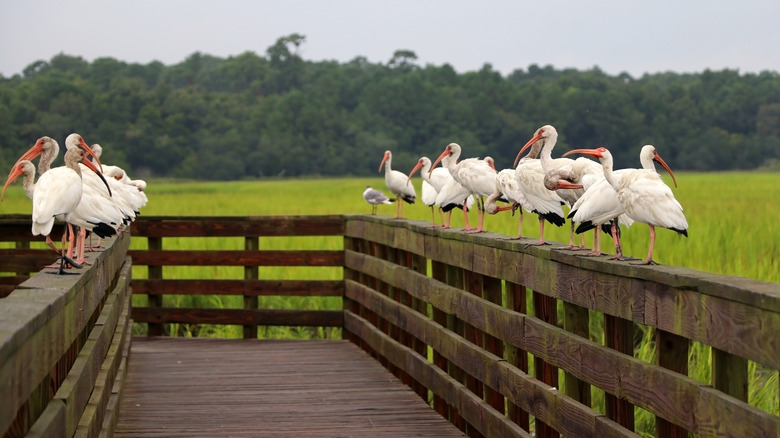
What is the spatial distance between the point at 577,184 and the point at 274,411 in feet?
7.75

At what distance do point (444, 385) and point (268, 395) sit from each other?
4.54 feet

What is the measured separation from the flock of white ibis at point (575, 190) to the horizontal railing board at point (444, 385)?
80 centimetres

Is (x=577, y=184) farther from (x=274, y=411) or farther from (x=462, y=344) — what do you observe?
(x=274, y=411)

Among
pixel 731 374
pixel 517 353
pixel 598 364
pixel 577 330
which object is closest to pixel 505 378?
pixel 517 353

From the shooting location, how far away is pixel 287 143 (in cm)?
5775

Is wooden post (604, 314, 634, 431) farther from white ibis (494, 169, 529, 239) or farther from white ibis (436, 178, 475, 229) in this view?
white ibis (436, 178, 475, 229)

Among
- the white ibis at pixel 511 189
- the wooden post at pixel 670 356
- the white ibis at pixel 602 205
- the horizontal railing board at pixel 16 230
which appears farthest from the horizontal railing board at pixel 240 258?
the wooden post at pixel 670 356

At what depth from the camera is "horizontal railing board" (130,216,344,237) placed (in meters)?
10.1

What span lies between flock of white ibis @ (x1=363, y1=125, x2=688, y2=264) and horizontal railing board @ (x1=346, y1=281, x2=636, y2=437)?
1.86 feet

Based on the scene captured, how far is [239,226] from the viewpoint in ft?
34.5

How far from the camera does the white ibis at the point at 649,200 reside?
4.18 m

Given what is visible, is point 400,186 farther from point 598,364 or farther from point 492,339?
point 598,364

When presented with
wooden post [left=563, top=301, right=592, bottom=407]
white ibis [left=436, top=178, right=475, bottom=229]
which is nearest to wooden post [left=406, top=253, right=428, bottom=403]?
white ibis [left=436, top=178, right=475, bottom=229]

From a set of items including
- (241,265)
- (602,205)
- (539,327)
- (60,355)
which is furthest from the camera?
(241,265)
